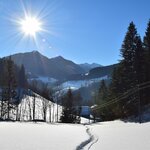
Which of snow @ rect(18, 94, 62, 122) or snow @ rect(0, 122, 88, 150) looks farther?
snow @ rect(18, 94, 62, 122)

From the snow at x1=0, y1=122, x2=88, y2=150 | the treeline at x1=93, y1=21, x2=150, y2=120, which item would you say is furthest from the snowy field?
the treeline at x1=93, y1=21, x2=150, y2=120

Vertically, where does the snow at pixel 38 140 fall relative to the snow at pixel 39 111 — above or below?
below

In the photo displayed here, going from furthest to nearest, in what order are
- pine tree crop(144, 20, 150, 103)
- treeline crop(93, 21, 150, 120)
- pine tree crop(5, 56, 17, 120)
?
1. pine tree crop(5, 56, 17, 120)
2. pine tree crop(144, 20, 150, 103)
3. treeline crop(93, 21, 150, 120)

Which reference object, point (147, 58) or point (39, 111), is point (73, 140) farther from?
point (39, 111)

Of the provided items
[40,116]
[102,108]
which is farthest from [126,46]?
[40,116]

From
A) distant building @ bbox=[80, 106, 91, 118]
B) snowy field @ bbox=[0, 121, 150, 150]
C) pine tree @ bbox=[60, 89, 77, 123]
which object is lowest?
snowy field @ bbox=[0, 121, 150, 150]

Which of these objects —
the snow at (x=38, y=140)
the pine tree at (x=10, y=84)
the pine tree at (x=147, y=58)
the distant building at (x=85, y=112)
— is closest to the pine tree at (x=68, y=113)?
the pine tree at (x=10, y=84)

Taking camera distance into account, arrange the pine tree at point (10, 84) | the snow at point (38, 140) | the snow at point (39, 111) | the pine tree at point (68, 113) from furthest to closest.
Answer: the snow at point (39, 111)
the pine tree at point (10, 84)
the pine tree at point (68, 113)
the snow at point (38, 140)

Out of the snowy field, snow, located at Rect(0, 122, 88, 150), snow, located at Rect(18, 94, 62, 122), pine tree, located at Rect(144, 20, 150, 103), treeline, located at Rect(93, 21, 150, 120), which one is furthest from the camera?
snow, located at Rect(18, 94, 62, 122)

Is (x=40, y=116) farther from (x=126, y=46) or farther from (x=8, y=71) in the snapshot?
(x=126, y=46)

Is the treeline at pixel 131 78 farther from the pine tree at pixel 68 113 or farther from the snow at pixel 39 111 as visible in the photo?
the snow at pixel 39 111

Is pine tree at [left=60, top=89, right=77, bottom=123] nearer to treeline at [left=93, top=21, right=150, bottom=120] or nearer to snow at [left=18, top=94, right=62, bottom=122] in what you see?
snow at [left=18, top=94, right=62, bottom=122]

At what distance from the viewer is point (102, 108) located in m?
69.1

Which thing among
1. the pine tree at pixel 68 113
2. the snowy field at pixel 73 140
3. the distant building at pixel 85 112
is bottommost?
the snowy field at pixel 73 140
